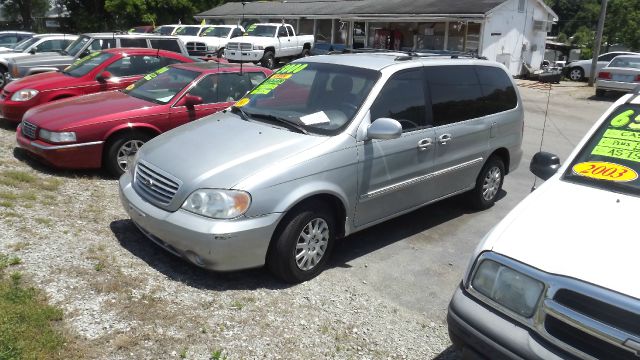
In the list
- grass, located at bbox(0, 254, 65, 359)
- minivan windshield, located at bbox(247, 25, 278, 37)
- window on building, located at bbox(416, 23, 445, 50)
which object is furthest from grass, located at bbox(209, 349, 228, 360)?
window on building, located at bbox(416, 23, 445, 50)

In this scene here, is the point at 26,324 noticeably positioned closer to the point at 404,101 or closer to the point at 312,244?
the point at 312,244

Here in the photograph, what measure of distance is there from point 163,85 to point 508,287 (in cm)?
596

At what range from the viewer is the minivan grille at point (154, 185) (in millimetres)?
4113

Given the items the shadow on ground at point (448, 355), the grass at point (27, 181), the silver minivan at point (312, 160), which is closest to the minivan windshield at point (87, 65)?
the grass at point (27, 181)

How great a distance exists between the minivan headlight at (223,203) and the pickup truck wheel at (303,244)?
1.31 ft

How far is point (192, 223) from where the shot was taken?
3852 millimetres

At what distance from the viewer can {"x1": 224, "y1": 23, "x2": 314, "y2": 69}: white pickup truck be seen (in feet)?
78.9

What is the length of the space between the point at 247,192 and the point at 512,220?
184cm

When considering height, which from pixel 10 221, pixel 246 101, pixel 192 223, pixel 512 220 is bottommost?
pixel 10 221

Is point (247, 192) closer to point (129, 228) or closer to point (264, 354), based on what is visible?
point (264, 354)

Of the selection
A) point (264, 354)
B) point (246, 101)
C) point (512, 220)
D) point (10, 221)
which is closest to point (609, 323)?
point (512, 220)

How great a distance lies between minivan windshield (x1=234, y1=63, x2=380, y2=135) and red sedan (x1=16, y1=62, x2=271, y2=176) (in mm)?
1926

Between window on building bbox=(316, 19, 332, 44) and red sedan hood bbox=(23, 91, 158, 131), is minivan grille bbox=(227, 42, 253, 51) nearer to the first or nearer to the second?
window on building bbox=(316, 19, 332, 44)

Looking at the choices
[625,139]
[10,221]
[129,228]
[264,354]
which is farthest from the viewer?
[129,228]
